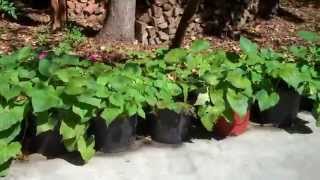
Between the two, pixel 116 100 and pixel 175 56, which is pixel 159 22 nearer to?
pixel 175 56

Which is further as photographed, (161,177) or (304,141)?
(304,141)

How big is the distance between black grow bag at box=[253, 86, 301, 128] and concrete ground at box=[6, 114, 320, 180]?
0.67 feet

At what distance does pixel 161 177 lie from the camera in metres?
3.44

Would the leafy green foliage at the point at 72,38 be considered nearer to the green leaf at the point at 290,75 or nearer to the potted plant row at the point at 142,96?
the potted plant row at the point at 142,96

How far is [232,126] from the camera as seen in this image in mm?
3965

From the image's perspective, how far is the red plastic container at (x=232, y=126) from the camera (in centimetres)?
394

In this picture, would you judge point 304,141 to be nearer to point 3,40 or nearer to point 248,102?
point 248,102

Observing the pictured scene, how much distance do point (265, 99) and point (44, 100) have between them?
1489 millimetres

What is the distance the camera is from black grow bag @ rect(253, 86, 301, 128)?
4137mm

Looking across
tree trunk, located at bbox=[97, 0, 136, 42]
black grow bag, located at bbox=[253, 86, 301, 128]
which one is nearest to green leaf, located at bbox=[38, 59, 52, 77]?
black grow bag, located at bbox=[253, 86, 301, 128]

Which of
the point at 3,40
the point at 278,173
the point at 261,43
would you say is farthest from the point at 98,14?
the point at 278,173

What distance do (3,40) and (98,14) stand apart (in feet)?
5.38

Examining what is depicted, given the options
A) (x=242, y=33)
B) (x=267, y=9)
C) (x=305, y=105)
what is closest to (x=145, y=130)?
(x=305, y=105)

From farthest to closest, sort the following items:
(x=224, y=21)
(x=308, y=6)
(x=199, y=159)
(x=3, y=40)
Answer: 1. (x=308, y=6)
2. (x=224, y=21)
3. (x=3, y=40)
4. (x=199, y=159)
